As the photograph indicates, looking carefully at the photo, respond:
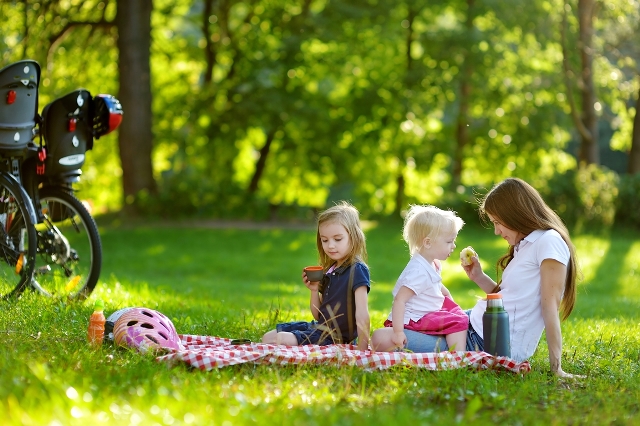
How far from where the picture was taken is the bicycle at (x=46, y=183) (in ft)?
19.6

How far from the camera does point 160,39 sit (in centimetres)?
2570

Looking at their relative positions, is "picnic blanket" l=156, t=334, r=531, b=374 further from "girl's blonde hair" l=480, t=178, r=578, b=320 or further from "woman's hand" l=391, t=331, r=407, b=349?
"girl's blonde hair" l=480, t=178, r=578, b=320

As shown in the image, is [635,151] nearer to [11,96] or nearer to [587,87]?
[587,87]

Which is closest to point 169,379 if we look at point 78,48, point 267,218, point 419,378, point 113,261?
point 419,378

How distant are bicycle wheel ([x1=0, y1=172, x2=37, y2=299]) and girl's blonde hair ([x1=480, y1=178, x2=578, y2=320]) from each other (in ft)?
10.1

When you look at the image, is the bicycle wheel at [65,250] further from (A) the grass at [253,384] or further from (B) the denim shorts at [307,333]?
(B) the denim shorts at [307,333]

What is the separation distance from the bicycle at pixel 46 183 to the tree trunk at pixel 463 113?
16806mm

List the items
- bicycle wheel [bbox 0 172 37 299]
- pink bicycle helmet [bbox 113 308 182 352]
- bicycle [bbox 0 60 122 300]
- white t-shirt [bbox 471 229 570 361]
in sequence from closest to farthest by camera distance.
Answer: pink bicycle helmet [bbox 113 308 182 352], white t-shirt [bbox 471 229 570 361], bicycle wheel [bbox 0 172 37 299], bicycle [bbox 0 60 122 300]

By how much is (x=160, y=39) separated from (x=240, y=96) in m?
4.65

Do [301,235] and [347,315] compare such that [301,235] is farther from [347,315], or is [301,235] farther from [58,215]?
[347,315]

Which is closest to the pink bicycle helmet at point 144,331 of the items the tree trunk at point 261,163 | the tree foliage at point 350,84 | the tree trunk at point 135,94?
the tree trunk at point 135,94

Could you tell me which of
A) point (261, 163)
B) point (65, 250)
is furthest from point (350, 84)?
point (65, 250)

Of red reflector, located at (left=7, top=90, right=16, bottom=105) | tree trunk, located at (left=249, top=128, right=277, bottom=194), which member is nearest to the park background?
tree trunk, located at (left=249, top=128, right=277, bottom=194)

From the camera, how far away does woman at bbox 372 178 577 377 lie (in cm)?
491
